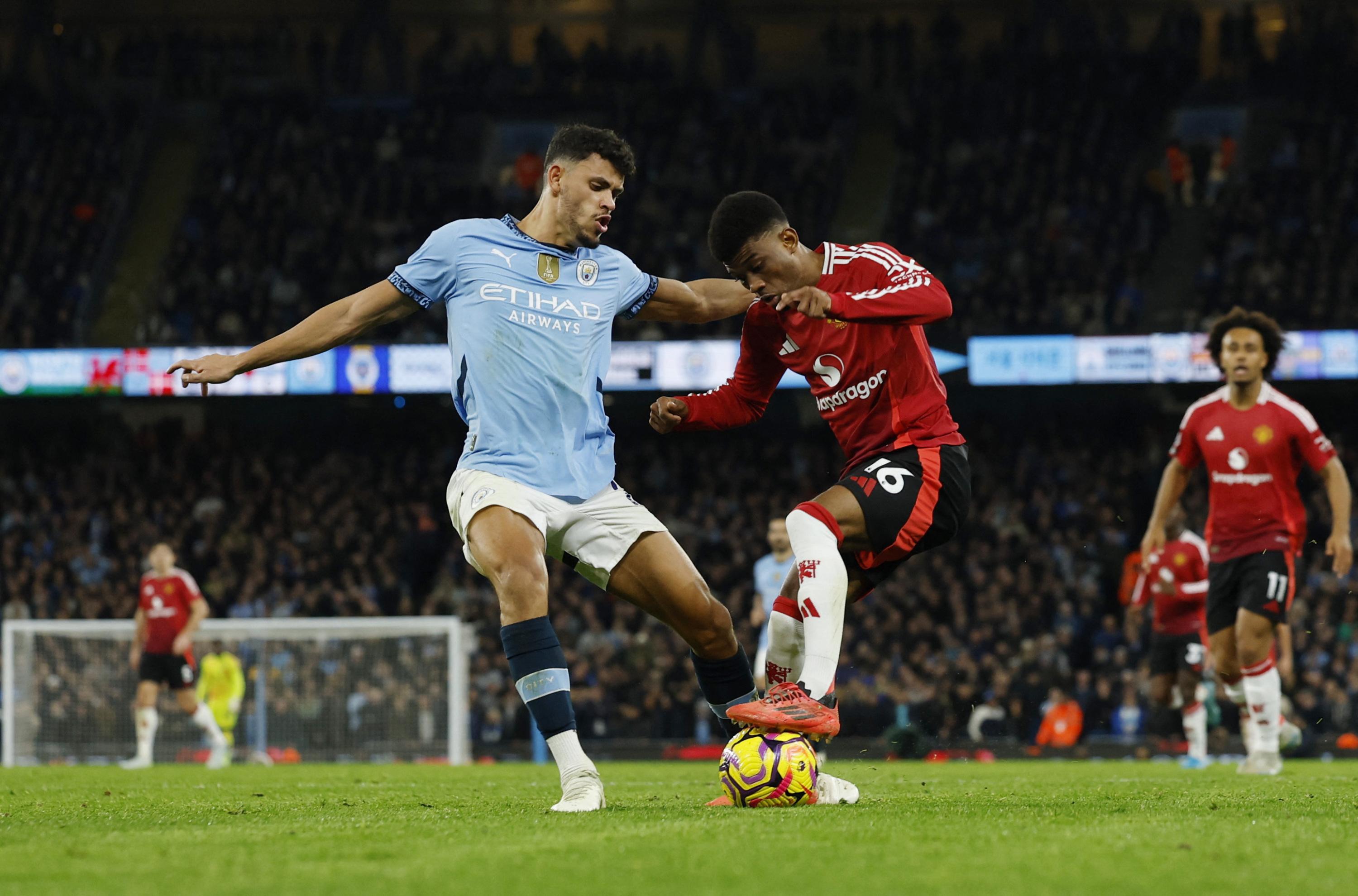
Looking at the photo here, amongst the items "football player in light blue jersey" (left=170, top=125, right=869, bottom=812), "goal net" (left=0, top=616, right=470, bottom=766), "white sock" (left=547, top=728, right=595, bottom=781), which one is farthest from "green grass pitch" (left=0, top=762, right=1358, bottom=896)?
"goal net" (left=0, top=616, right=470, bottom=766)

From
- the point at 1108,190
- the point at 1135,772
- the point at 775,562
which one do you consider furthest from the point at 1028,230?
the point at 1135,772

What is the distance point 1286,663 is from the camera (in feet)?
36.8

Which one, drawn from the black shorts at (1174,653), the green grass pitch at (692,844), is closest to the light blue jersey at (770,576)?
the black shorts at (1174,653)

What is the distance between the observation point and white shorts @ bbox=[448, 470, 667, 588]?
217 inches

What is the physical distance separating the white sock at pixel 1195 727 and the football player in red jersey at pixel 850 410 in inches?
294

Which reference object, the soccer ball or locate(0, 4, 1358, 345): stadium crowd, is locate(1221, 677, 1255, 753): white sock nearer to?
the soccer ball

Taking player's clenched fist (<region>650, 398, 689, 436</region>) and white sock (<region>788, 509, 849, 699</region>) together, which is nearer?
white sock (<region>788, 509, 849, 699</region>)

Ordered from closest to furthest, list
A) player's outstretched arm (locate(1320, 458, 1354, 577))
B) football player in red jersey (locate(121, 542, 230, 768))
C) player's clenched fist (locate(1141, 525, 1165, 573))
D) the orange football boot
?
the orange football boot
player's outstretched arm (locate(1320, 458, 1354, 577))
player's clenched fist (locate(1141, 525, 1165, 573))
football player in red jersey (locate(121, 542, 230, 768))

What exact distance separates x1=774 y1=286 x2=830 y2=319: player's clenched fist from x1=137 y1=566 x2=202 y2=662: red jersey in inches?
411

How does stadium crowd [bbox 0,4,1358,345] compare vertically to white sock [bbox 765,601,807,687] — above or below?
above

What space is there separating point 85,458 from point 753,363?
21038 millimetres

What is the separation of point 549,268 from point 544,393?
1.67 ft

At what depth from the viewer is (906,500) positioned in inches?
223

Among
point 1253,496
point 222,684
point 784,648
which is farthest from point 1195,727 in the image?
point 222,684
